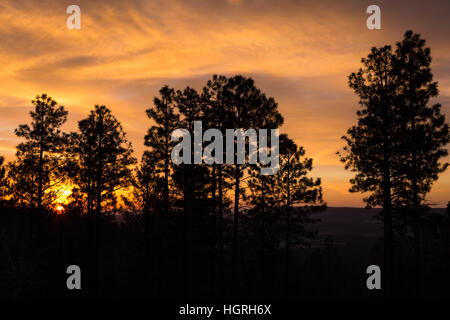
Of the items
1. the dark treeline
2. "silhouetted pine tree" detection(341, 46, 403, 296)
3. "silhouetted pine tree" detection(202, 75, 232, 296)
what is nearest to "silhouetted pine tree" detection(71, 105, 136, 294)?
the dark treeline

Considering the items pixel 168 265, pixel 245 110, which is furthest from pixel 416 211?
pixel 168 265

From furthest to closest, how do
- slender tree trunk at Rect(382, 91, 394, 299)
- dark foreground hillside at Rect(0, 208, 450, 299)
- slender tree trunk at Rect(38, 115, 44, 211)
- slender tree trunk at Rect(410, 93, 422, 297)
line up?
slender tree trunk at Rect(38, 115, 44, 211) → dark foreground hillside at Rect(0, 208, 450, 299) → slender tree trunk at Rect(410, 93, 422, 297) → slender tree trunk at Rect(382, 91, 394, 299)

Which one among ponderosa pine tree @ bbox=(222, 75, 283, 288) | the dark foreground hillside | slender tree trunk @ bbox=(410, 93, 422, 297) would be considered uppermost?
ponderosa pine tree @ bbox=(222, 75, 283, 288)

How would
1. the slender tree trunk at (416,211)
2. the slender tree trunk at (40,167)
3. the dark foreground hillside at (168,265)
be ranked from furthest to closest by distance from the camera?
1. the slender tree trunk at (40,167)
2. the dark foreground hillside at (168,265)
3. the slender tree trunk at (416,211)

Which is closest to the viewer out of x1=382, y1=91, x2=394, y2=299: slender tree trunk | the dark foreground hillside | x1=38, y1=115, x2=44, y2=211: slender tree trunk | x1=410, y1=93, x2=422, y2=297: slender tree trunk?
x1=382, y1=91, x2=394, y2=299: slender tree trunk

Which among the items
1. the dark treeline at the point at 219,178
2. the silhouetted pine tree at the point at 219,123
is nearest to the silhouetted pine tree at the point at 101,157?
the dark treeline at the point at 219,178

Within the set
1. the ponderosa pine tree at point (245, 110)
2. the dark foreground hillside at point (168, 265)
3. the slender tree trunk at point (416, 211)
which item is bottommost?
the dark foreground hillside at point (168, 265)

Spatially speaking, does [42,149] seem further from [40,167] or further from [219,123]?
[219,123]

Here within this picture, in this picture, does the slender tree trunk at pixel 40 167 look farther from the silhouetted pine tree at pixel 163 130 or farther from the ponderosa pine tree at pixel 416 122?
the ponderosa pine tree at pixel 416 122

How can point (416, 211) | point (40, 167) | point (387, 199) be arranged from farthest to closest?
point (40, 167) < point (416, 211) < point (387, 199)

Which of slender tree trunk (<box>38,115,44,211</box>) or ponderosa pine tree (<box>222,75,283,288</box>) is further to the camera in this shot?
slender tree trunk (<box>38,115,44,211</box>)

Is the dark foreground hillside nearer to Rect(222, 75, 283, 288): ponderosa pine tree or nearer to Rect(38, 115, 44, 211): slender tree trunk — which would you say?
Rect(38, 115, 44, 211): slender tree trunk

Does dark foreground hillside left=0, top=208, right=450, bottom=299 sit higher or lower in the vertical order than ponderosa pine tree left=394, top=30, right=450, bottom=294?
lower

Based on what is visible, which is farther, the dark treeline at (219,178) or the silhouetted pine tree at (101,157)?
the silhouetted pine tree at (101,157)
